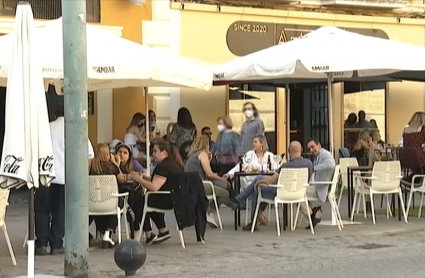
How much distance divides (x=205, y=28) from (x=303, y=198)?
313 inches

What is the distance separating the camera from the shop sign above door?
1934 centimetres

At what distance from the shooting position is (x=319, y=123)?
21656mm

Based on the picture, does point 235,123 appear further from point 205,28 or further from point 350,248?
point 350,248

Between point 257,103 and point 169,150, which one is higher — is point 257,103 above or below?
above

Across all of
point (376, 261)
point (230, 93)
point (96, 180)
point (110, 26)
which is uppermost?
point (110, 26)

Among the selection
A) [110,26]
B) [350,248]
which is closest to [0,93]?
[110,26]

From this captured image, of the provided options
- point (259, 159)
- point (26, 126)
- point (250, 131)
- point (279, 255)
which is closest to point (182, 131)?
point (250, 131)

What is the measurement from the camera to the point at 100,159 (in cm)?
1095

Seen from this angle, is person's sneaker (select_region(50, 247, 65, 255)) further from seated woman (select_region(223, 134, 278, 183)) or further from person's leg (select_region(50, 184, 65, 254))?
seated woman (select_region(223, 134, 278, 183))

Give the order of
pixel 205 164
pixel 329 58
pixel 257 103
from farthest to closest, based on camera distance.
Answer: pixel 257 103 → pixel 205 164 → pixel 329 58

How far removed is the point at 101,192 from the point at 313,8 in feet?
37.0

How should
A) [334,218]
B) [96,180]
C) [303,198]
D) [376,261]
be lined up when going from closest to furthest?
[376,261] < [96,180] < [303,198] < [334,218]

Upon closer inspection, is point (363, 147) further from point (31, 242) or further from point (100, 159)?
point (31, 242)

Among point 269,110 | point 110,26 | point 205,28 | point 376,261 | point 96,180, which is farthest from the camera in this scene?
point 269,110
